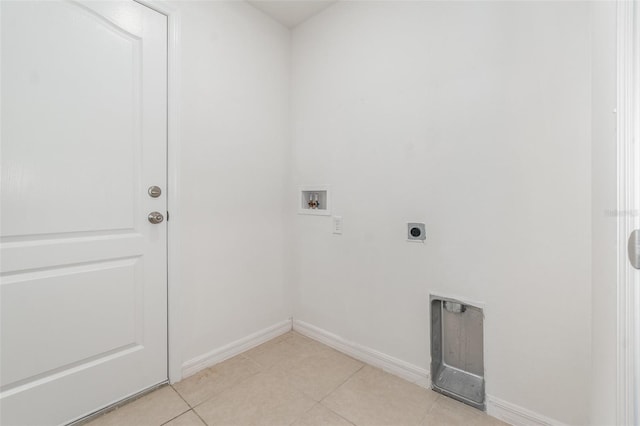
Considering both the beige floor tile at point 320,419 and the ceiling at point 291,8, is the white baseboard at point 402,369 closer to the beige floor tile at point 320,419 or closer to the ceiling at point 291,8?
the beige floor tile at point 320,419

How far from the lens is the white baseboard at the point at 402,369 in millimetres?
1250

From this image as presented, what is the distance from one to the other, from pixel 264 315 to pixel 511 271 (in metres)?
1.59

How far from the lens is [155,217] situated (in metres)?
1.50

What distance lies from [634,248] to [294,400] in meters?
1.46

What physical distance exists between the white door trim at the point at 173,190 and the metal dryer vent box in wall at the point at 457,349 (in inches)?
56.6

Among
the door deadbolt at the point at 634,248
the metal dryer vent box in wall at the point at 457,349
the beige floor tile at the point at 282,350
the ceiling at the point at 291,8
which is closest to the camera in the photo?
the door deadbolt at the point at 634,248

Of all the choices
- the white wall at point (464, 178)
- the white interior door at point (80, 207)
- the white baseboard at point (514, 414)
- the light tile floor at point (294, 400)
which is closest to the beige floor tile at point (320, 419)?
the light tile floor at point (294, 400)

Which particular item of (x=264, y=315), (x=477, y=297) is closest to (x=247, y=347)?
(x=264, y=315)

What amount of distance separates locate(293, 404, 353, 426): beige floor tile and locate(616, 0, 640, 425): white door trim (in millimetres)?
1005

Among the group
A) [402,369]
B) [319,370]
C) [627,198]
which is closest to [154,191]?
[319,370]

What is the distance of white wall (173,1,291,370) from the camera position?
1.66m

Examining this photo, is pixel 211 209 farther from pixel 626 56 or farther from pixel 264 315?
pixel 626 56

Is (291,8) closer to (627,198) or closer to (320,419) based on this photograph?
(627,198)

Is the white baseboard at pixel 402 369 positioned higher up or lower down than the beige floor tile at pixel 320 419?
higher up
